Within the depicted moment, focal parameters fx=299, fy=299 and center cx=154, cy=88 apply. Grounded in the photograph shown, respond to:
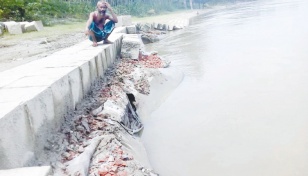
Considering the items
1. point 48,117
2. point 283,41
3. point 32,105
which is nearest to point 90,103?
point 48,117

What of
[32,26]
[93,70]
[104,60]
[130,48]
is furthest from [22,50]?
[32,26]

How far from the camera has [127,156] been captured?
11.3 ft

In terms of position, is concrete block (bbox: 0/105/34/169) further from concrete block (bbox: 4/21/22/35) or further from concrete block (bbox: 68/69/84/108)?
concrete block (bbox: 4/21/22/35)

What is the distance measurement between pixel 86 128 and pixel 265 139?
8.59 feet

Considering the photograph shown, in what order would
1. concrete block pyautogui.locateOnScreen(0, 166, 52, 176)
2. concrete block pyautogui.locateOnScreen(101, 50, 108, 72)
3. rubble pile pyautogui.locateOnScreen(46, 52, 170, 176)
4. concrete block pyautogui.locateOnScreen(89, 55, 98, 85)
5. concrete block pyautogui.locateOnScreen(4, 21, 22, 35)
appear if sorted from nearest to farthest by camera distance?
concrete block pyautogui.locateOnScreen(0, 166, 52, 176)
rubble pile pyautogui.locateOnScreen(46, 52, 170, 176)
concrete block pyautogui.locateOnScreen(89, 55, 98, 85)
concrete block pyautogui.locateOnScreen(101, 50, 108, 72)
concrete block pyautogui.locateOnScreen(4, 21, 22, 35)

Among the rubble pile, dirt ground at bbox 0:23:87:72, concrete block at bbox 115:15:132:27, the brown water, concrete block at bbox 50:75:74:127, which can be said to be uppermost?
concrete block at bbox 115:15:132:27

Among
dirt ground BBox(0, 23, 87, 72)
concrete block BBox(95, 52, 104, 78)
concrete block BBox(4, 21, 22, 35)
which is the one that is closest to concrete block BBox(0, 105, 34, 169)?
concrete block BBox(95, 52, 104, 78)

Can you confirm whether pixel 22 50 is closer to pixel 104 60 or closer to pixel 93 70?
pixel 104 60

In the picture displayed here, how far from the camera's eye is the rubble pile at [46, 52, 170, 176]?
304 cm

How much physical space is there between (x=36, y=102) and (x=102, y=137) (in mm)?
954

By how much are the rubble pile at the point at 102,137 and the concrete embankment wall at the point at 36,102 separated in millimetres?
183

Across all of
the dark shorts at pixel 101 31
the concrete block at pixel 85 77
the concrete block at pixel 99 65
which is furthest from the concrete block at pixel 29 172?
the dark shorts at pixel 101 31

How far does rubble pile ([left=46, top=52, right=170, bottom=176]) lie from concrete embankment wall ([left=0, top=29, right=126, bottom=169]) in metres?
0.18

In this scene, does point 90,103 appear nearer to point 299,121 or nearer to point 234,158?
point 234,158
